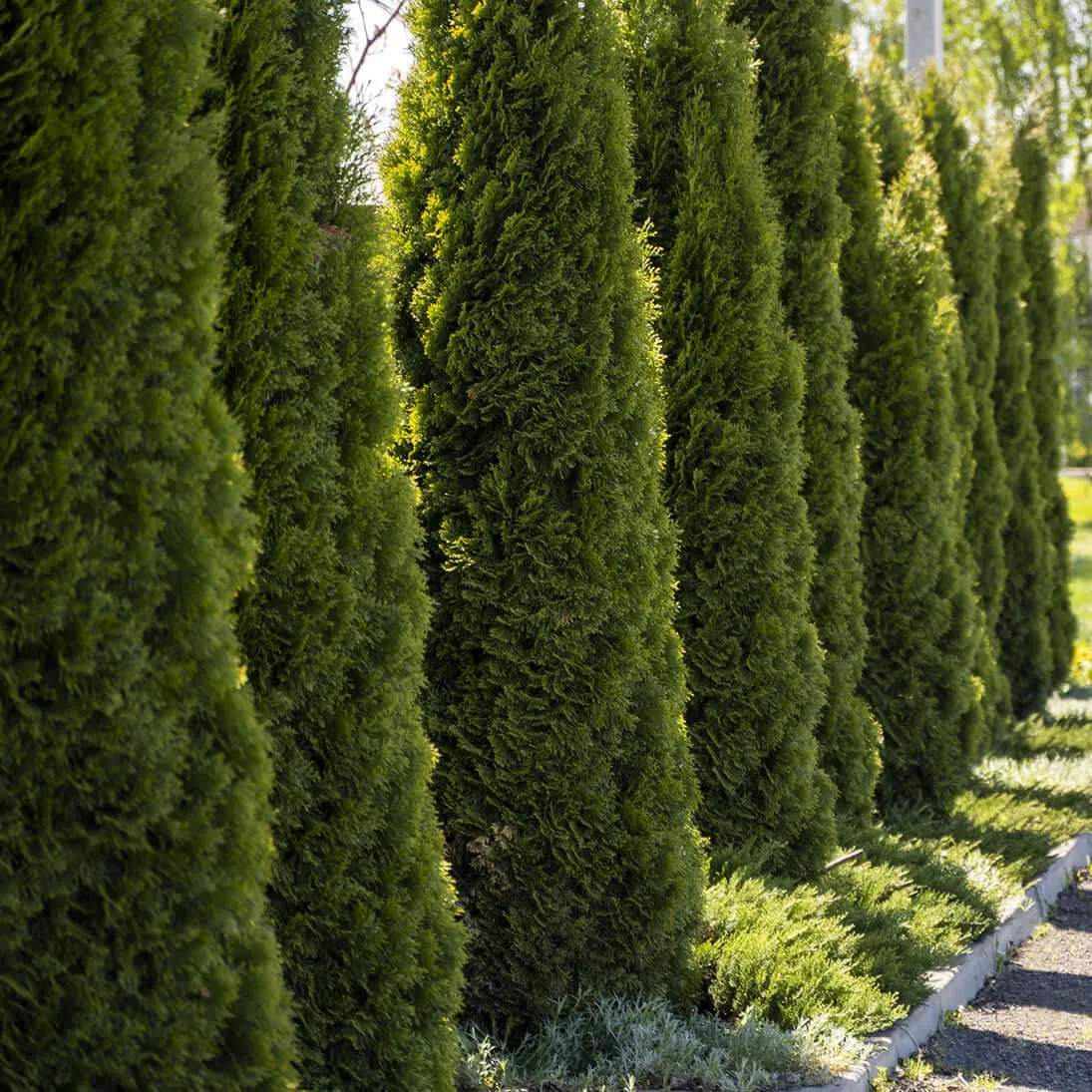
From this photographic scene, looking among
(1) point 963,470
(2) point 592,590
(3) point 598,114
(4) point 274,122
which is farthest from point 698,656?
(1) point 963,470

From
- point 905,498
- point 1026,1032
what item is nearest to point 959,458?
point 905,498

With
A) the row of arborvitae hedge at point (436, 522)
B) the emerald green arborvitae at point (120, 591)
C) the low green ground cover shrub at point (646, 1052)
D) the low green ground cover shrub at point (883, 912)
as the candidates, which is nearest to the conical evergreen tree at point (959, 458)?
the row of arborvitae hedge at point (436, 522)

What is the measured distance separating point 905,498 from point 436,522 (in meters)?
4.27

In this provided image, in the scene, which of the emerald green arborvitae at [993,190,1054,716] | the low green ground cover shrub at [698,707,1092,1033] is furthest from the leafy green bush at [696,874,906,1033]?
the emerald green arborvitae at [993,190,1054,716]

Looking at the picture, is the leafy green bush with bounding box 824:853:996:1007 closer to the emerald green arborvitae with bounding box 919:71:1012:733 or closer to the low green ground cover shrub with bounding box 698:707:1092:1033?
the low green ground cover shrub with bounding box 698:707:1092:1033

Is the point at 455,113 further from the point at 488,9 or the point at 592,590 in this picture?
the point at 592,590

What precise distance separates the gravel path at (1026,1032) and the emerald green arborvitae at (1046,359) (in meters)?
6.62

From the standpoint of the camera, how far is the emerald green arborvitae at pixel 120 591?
2457mm

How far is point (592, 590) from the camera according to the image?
4328 millimetres

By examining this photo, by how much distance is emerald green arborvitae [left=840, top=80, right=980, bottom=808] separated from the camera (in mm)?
7855

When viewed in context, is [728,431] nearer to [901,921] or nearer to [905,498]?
[901,921]

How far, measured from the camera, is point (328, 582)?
3.21 metres

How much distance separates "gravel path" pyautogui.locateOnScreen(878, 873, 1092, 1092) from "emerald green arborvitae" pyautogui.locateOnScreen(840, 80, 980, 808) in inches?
75.1

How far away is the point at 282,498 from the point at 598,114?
79.5 inches
